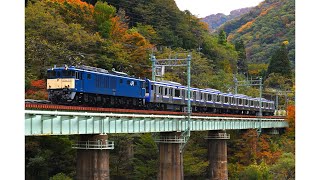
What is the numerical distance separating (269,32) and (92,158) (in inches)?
4377

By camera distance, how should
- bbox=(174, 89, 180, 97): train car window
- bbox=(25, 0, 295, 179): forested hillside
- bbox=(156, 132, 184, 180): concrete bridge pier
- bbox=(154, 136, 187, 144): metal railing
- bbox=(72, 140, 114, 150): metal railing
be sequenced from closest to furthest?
bbox=(72, 140, 114, 150): metal railing, bbox=(156, 132, 184, 180): concrete bridge pier, bbox=(154, 136, 187, 144): metal railing, bbox=(25, 0, 295, 179): forested hillside, bbox=(174, 89, 180, 97): train car window

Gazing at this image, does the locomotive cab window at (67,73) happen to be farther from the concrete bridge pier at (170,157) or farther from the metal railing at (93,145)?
the concrete bridge pier at (170,157)

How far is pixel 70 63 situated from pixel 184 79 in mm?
25412

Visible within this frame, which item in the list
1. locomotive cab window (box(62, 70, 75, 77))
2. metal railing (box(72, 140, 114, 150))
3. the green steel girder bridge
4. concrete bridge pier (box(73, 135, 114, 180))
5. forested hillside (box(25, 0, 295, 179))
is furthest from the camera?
forested hillside (box(25, 0, 295, 179))

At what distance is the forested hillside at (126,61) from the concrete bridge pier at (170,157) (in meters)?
Result: 6.91

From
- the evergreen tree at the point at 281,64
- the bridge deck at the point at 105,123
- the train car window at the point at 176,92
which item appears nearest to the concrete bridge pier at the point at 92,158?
the bridge deck at the point at 105,123

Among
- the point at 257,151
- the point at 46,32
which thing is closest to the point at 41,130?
the point at 46,32

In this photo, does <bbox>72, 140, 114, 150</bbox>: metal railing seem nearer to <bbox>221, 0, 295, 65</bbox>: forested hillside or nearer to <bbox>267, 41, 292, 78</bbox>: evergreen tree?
<bbox>267, 41, 292, 78</bbox>: evergreen tree

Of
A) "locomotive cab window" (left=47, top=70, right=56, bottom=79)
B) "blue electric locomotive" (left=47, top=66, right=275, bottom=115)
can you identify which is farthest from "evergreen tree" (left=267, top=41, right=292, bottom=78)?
"locomotive cab window" (left=47, top=70, right=56, bottom=79)

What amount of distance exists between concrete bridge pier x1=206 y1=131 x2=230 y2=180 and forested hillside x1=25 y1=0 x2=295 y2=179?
110 cm

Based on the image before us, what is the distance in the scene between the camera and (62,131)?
30.5m

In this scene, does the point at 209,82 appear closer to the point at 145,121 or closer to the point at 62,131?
the point at 145,121

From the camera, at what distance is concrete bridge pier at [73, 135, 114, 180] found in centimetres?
3472

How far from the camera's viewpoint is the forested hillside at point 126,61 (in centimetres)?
4853
